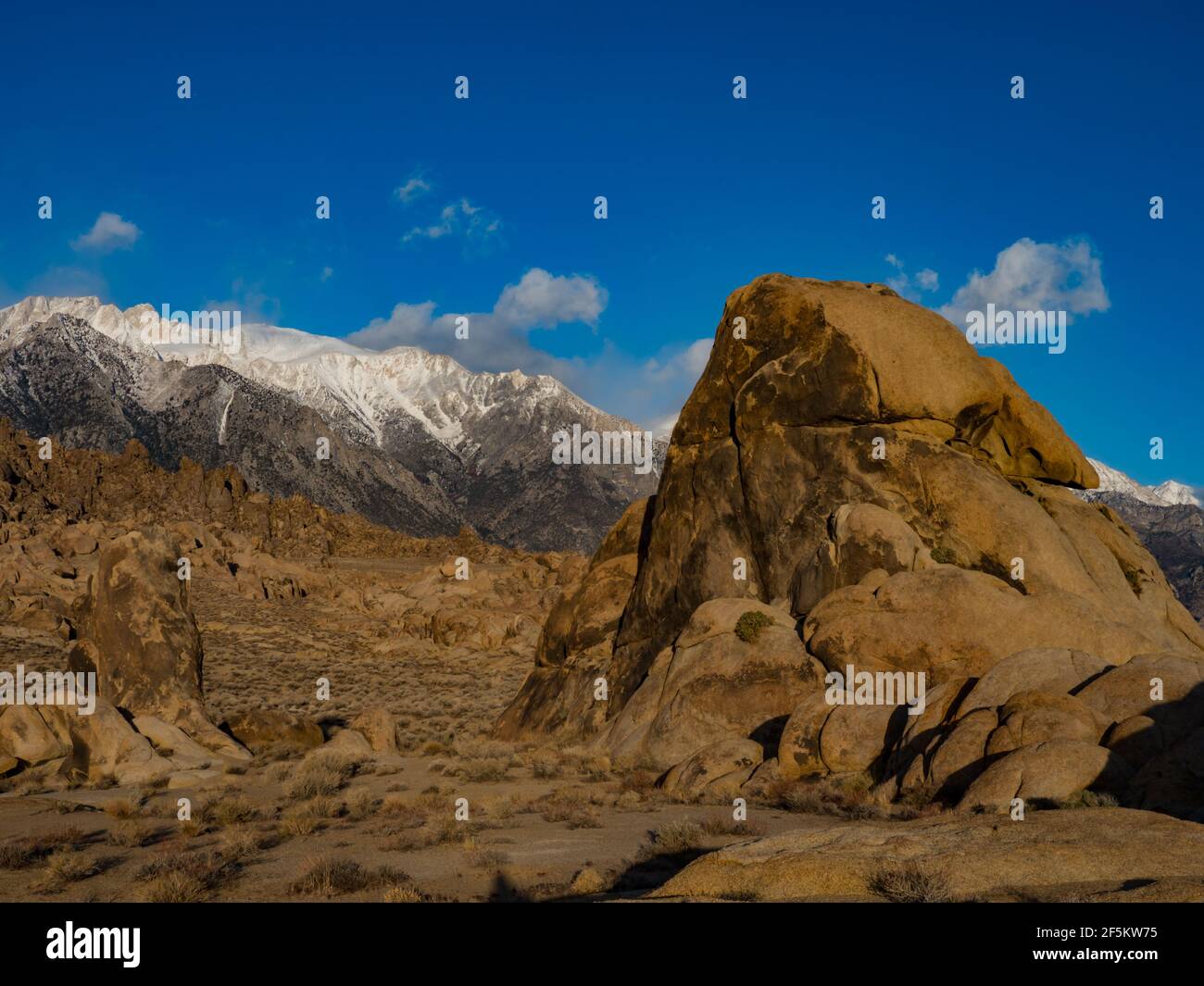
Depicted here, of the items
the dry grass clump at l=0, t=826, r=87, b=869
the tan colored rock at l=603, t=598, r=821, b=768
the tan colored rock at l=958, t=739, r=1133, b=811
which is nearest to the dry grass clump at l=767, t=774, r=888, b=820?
the tan colored rock at l=958, t=739, r=1133, b=811

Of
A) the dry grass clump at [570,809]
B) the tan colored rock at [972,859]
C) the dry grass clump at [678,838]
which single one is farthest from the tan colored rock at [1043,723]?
the dry grass clump at [570,809]

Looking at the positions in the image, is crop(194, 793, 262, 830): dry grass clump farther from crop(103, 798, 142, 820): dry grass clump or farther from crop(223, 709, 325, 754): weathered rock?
crop(223, 709, 325, 754): weathered rock

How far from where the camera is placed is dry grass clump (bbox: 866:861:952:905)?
22.9 feet

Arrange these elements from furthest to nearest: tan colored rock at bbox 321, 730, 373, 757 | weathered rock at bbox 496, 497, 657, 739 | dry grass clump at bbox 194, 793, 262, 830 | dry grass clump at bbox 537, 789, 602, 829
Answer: weathered rock at bbox 496, 497, 657, 739, tan colored rock at bbox 321, 730, 373, 757, dry grass clump at bbox 537, 789, 602, 829, dry grass clump at bbox 194, 793, 262, 830

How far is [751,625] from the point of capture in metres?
22.2

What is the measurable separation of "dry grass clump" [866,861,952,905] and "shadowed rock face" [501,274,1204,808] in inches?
404

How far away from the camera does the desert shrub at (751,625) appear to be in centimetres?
2208

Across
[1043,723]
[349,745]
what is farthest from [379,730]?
[1043,723]

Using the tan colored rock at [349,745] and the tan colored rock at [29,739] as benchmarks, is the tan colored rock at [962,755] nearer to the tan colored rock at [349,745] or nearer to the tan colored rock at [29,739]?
the tan colored rock at [349,745]

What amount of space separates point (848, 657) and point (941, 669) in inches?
78.8

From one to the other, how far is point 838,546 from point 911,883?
55.9 feet

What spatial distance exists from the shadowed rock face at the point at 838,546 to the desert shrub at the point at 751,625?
17 cm

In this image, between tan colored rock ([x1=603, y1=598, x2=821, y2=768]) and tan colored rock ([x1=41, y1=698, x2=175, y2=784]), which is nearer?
tan colored rock ([x1=41, y1=698, x2=175, y2=784])
